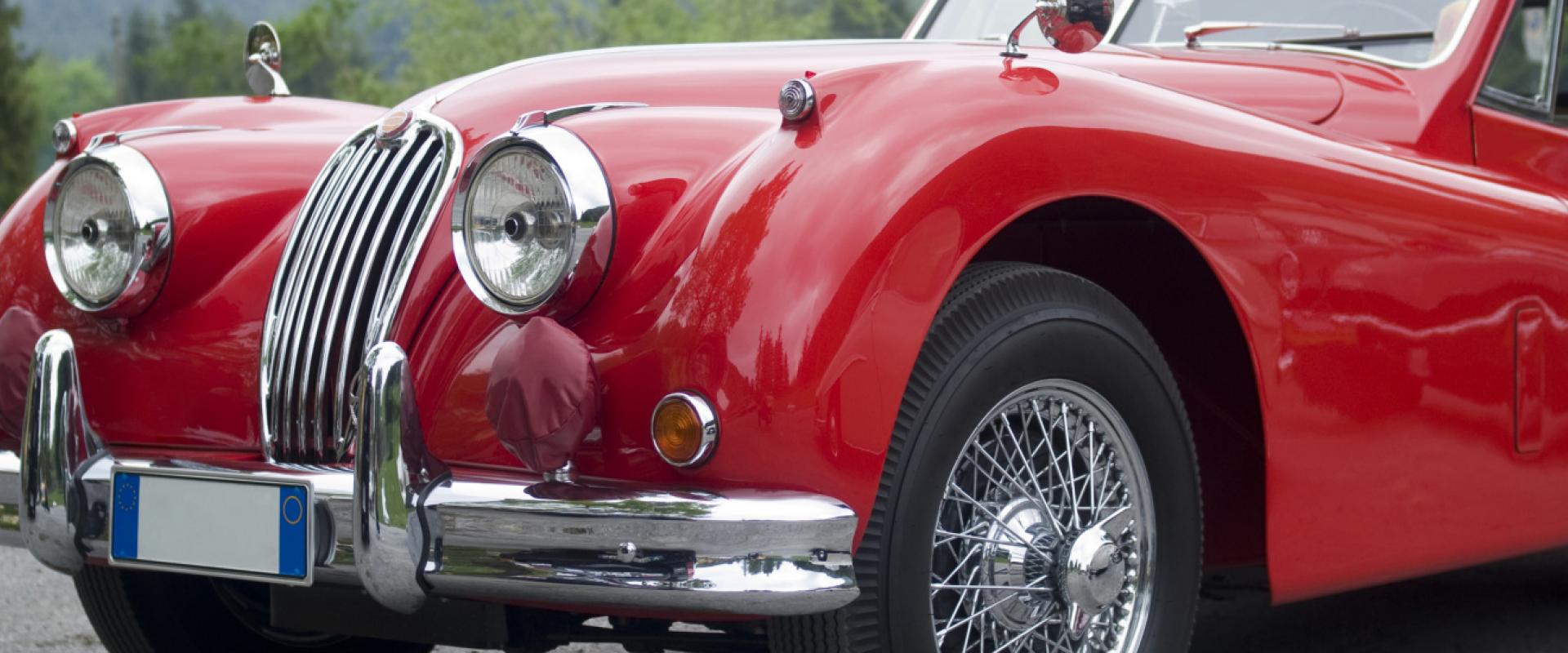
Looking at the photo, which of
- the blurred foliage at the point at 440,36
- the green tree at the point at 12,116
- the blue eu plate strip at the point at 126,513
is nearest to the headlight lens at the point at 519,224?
the blue eu plate strip at the point at 126,513

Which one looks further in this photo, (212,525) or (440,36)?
(440,36)

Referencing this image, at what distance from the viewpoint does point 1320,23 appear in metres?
3.75

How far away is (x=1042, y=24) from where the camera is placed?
2.62m

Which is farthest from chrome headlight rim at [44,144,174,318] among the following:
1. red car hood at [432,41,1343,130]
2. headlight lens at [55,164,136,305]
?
red car hood at [432,41,1343,130]

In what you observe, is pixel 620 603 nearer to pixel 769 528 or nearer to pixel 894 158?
pixel 769 528

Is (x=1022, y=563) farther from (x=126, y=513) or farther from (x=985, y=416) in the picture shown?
(x=126, y=513)

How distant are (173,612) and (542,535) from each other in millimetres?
1146

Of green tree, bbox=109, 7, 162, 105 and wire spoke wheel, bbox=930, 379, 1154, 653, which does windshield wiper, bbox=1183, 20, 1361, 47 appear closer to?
wire spoke wheel, bbox=930, 379, 1154, 653

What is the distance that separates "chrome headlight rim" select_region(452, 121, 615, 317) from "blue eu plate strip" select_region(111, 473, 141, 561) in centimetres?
57

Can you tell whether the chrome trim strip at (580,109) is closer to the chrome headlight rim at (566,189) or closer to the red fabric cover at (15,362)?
the chrome headlight rim at (566,189)

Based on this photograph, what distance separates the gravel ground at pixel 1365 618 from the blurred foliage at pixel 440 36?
34.6 metres

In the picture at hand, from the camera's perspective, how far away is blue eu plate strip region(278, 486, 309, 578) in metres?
2.21

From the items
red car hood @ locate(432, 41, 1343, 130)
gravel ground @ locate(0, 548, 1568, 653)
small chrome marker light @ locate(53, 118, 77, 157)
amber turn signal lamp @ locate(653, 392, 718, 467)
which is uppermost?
red car hood @ locate(432, 41, 1343, 130)

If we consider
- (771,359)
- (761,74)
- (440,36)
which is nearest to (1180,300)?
(761,74)
